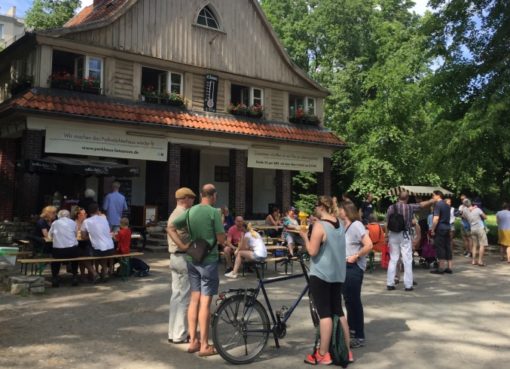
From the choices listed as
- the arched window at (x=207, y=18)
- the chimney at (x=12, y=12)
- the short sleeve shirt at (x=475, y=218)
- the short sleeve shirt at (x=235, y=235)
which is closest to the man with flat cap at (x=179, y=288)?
the short sleeve shirt at (x=235, y=235)

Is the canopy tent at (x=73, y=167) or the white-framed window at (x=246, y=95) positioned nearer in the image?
the canopy tent at (x=73, y=167)

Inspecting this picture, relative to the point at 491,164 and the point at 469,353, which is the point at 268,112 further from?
the point at 469,353

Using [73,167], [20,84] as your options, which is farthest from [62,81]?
[73,167]

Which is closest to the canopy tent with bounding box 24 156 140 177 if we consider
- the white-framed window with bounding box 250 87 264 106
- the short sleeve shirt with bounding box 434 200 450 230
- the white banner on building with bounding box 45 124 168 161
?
the white banner on building with bounding box 45 124 168 161

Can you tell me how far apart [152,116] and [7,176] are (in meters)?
6.04

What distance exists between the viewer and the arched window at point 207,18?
19.6 m

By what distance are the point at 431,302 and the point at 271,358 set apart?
4145 mm

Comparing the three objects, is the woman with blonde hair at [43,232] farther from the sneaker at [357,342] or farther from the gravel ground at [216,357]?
the sneaker at [357,342]

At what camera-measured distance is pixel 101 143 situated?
53.4ft

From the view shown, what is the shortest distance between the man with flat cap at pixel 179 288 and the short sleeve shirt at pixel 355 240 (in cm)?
199

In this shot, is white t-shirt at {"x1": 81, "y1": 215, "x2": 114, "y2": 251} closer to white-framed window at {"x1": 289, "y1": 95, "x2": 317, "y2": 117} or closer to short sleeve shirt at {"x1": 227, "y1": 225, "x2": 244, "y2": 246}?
short sleeve shirt at {"x1": 227, "y1": 225, "x2": 244, "y2": 246}

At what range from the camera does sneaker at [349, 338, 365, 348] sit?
19.4ft

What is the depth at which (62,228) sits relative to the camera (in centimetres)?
943

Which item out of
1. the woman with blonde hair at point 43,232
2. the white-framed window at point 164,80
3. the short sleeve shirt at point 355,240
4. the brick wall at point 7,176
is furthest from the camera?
the white-framed window at point 164,80
